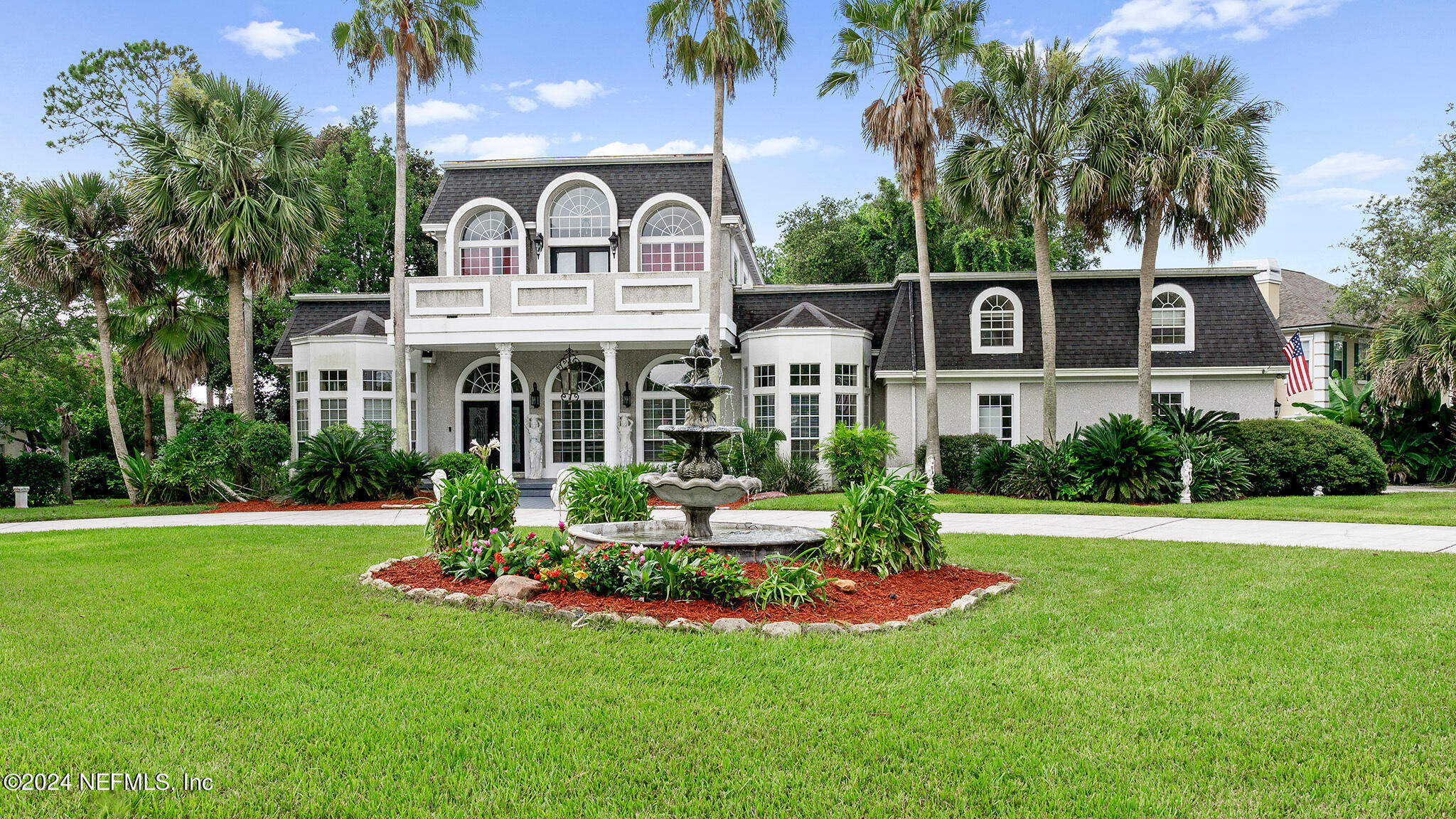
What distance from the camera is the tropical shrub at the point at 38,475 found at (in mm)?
18516

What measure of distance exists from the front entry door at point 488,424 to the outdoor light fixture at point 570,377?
3.91ft

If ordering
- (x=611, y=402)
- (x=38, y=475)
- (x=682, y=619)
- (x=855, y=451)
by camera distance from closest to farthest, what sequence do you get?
(x=682, y=619) → (x=855, y=451) → (x=611, y=402) → (x=38, y=475)

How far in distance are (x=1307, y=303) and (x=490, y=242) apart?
1075 inches

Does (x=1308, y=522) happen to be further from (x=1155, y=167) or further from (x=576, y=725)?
(x=576, y=725)

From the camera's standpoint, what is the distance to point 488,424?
69.2 ft

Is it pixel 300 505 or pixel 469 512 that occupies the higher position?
pixel 469 512

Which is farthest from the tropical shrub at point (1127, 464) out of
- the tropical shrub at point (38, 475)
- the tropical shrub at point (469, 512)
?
the tropical shrub at point (38, 475)

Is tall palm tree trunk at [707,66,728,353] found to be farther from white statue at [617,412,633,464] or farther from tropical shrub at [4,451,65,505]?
tropical shrub at [4,451,65,505]

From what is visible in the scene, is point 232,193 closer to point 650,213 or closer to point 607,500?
point 650,213

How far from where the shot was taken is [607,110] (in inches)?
696

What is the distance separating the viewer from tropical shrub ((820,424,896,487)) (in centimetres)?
1725

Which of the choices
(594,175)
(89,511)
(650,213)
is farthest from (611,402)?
(89,511)

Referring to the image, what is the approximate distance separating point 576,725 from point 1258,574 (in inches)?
273
